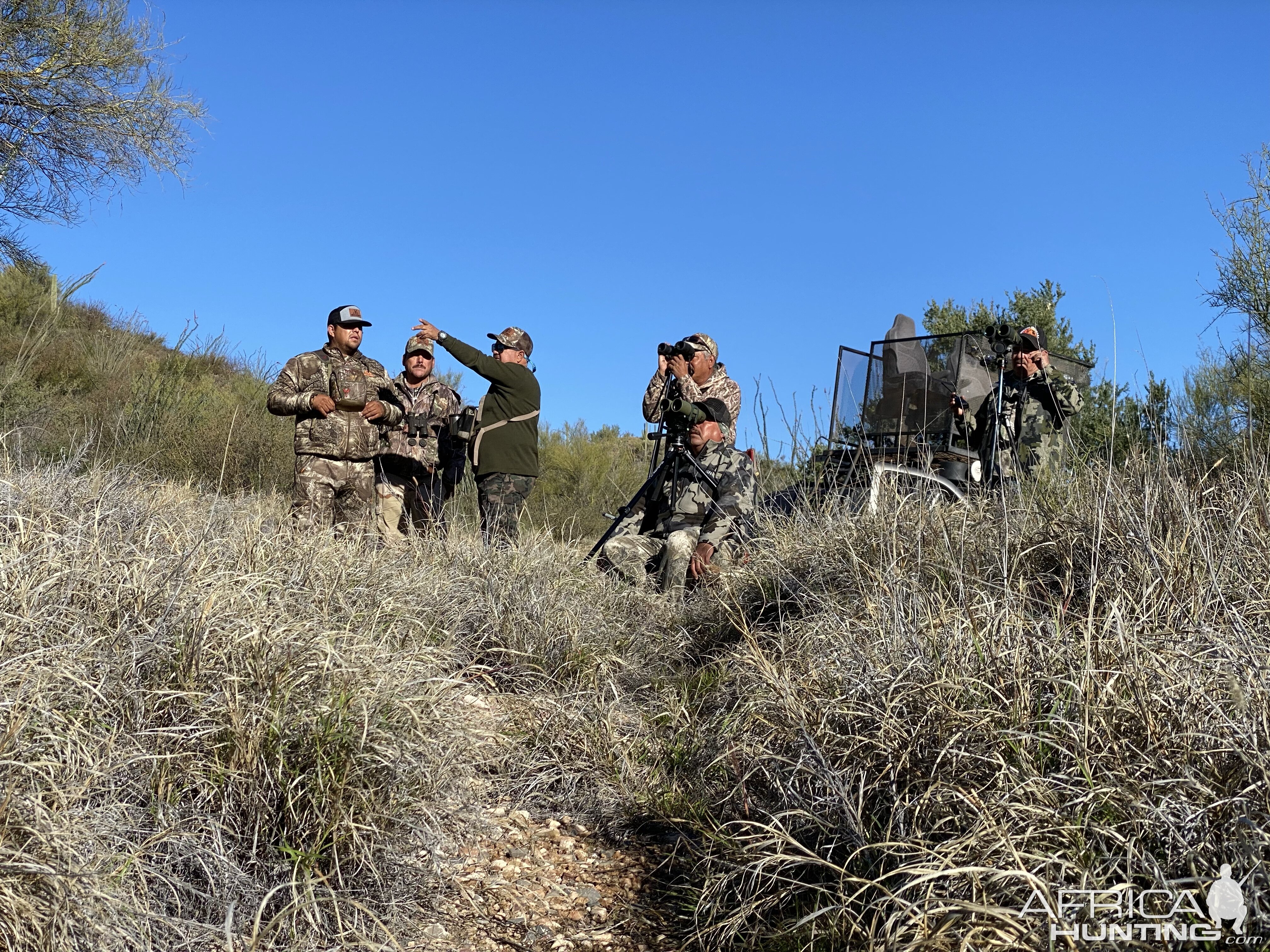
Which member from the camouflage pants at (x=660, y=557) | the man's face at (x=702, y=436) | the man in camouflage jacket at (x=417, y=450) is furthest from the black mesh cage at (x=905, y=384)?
the man in camouflage jacket at (x=417, y=450)

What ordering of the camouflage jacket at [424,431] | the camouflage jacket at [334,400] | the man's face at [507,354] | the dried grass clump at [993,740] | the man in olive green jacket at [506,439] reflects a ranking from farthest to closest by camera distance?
the camouflage jacket at [424,431]
the man's face at [507,354]
the man in olive green jacket at [506,439]
the camouflage jacket at [334,400]
the dried grass clump at [993,740]

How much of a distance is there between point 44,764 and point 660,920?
1.61 metres

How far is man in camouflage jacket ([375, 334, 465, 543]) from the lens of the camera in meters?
7.56

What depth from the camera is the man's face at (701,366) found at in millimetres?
7004

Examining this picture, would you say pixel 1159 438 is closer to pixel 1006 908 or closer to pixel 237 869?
pixel 1006 908

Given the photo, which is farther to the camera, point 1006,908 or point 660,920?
point 660,920

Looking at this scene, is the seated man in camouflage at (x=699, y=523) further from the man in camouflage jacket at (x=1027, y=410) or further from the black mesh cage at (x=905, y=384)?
the man in camouflage jacket at (x=1027, y=410)

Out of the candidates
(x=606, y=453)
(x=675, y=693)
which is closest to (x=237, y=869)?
(x=675, y=693)

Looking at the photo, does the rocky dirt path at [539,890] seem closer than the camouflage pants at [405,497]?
Yes

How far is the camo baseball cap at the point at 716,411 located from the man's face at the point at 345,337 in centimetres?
256

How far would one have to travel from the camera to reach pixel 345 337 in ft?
22.6

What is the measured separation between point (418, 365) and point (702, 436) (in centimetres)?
272

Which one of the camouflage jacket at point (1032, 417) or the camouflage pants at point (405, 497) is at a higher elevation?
the camouflage jacket at point (1032, 417)

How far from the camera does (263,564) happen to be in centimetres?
378
